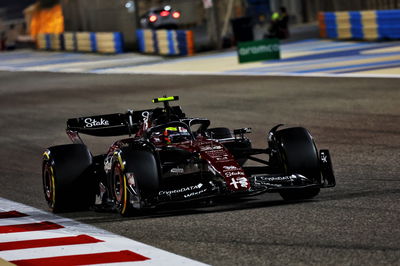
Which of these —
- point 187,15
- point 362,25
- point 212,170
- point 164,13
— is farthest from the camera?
point 187,15

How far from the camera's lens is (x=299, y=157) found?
378 inches

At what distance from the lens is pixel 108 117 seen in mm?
11062

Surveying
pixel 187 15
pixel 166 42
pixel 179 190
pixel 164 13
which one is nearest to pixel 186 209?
pixel 179 190

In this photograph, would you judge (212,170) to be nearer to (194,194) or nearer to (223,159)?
(223,159)

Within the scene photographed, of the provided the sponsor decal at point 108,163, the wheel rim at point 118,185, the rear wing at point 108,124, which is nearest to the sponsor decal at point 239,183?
the wheel rim at point 118,185

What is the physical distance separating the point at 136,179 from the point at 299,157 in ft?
4.89

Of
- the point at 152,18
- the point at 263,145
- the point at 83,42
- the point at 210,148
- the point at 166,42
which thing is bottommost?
the point at 83,42

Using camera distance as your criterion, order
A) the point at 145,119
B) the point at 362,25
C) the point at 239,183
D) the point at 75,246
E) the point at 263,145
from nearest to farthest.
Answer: the point at 75,246
the point at 239,183
the point at 145,119
the point at 263,145
the point at 362,25

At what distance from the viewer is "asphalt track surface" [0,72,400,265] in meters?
7.71

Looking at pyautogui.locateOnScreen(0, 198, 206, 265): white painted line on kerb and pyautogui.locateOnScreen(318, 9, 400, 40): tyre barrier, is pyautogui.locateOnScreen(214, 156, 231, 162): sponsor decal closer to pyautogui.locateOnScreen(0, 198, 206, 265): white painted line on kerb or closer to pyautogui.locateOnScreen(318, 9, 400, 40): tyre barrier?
pyautogui.locateOnScreen(0, 198, 206, 265): white painted line on kerb

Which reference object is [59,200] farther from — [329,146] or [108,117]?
[329,146]

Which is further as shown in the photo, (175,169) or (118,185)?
(175,169)

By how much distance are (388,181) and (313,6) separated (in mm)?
47321

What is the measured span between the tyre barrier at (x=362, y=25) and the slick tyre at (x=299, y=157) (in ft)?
79.9
